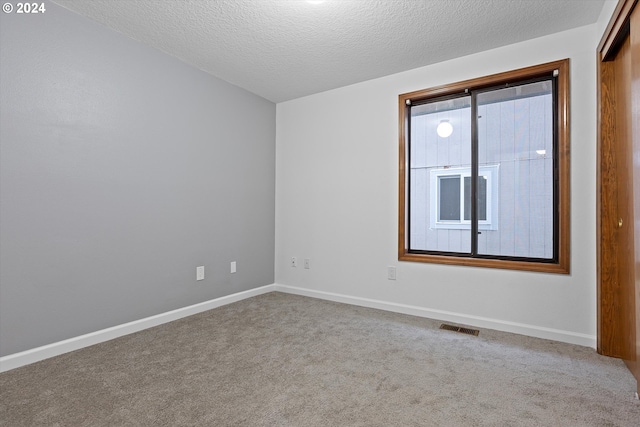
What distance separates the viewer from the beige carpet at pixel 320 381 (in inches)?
58.8

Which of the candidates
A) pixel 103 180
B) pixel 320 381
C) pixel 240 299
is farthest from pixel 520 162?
pixel 103 180

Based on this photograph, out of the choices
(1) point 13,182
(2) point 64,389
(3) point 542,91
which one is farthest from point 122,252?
(3) point 542,91

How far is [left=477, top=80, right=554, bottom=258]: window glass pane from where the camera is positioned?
105 inches

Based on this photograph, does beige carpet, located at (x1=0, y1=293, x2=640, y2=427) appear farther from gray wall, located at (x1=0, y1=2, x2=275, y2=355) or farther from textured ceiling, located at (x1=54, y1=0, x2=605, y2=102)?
textured ceiling, located at (x1=54, y1=0, x2=605, y2=102)

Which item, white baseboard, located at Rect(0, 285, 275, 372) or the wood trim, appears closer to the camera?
the wood trim

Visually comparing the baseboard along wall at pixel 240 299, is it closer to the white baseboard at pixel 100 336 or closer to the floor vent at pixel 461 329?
the white baseboard at pixel 100 336

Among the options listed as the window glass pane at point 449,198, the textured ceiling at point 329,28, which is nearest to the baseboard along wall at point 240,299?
the window glass pane at point 449,198

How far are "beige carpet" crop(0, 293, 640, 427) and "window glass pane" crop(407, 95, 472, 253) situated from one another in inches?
39.3

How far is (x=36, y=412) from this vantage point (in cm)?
152

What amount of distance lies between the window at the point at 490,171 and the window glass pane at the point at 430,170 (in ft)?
0.03

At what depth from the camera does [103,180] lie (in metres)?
2.40

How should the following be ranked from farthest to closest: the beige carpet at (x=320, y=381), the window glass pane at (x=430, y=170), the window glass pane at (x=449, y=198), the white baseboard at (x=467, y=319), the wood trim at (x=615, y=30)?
the window glass pane at (x=449, y=198)
the window glass pane at (x=430, y=170)
the white baseboard at (x=467, y=319)
the wood trim at (x=615, y=30)
the beige carpet at (x=320, y=381)
